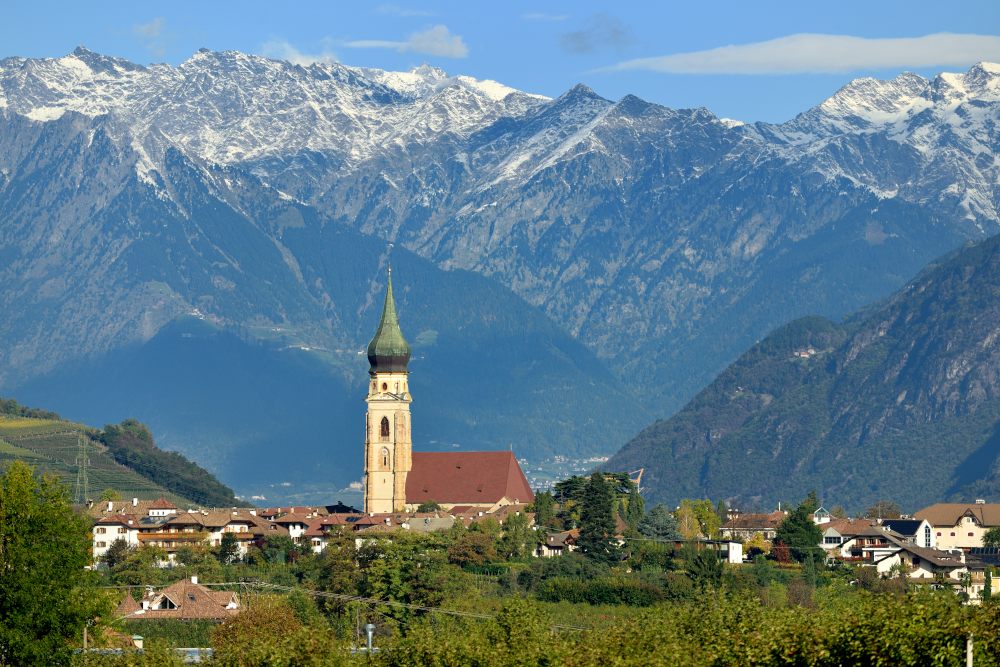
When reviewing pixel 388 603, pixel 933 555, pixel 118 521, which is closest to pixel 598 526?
pixel 933 555

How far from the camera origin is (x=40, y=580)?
104 metres

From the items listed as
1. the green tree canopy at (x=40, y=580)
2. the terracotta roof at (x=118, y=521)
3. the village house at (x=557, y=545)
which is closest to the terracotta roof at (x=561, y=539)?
the village house at (x=557, y=545)

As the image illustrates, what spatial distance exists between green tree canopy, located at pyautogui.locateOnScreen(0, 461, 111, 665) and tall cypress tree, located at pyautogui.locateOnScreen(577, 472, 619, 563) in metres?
80.8

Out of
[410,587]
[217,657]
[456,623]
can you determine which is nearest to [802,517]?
[410,587]

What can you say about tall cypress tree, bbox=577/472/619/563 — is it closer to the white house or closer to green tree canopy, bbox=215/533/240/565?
green tree canopy, bbox=215/533/240/565

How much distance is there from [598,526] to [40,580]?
87.9 meters

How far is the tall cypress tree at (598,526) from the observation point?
7269 inches

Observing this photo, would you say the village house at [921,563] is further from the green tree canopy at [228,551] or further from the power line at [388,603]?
the green tree canopy at [228,551]

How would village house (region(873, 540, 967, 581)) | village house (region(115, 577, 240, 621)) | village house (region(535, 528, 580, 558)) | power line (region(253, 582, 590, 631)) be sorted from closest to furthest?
power line (region(253, 582, 590, 631))
village house (region(115, 577, 240, 621))
village house (region(873, 540, 967, 581))
village house (region(535, 528, 580, 558))

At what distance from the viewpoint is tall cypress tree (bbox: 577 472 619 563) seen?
18462 cm

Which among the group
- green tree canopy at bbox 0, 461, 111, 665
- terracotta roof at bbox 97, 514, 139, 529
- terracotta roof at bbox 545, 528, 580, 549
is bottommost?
green tree canopy at bbox 0, 461, 111, 665

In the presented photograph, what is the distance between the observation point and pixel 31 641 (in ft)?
338

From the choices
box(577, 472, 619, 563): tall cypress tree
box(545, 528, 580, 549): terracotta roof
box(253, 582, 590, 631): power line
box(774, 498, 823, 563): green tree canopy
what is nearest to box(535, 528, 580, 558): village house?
box(545, 528, 580, 549): terracotta roof

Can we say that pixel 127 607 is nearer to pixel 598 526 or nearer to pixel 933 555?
pixel 598 526
